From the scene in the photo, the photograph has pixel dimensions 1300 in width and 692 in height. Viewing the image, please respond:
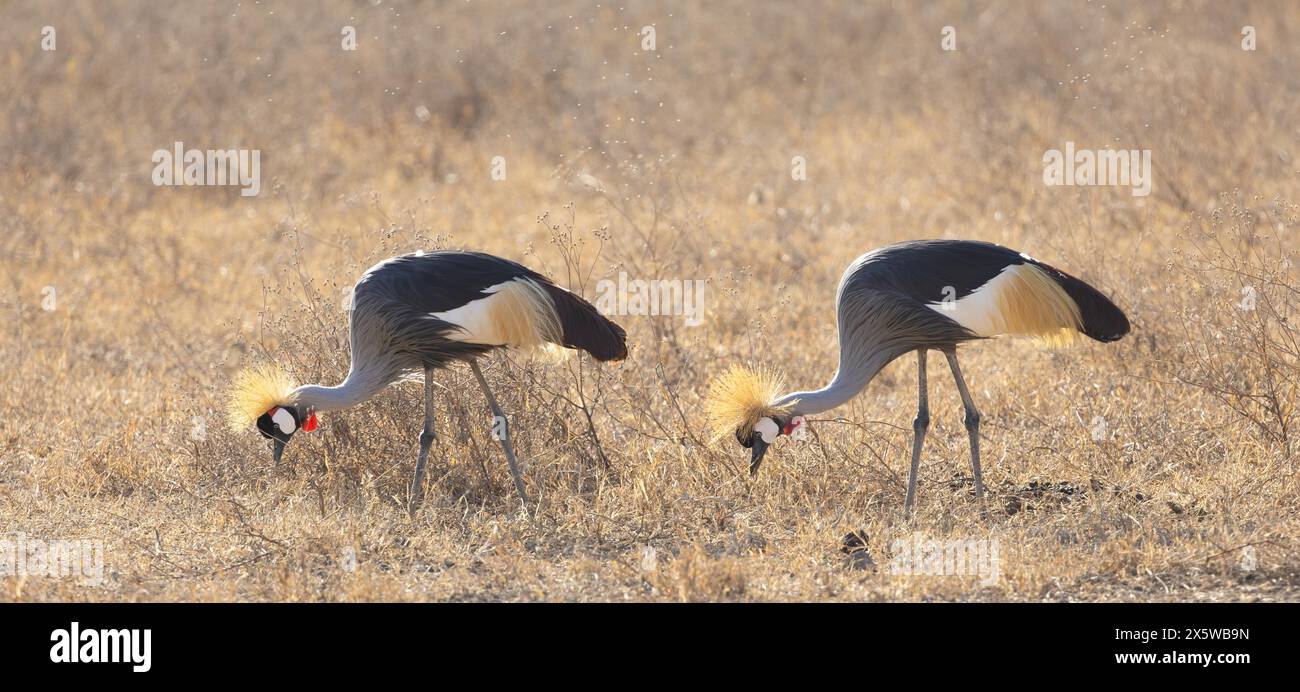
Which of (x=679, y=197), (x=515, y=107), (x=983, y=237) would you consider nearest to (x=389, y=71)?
(x=515, y=107)

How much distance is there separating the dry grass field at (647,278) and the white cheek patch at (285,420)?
1.26 feet

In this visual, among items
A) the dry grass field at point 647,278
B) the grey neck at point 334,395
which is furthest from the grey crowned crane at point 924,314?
the grey neck at point 334,395

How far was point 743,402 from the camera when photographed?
576cm

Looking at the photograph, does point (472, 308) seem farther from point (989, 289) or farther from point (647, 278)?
point (647, 278)

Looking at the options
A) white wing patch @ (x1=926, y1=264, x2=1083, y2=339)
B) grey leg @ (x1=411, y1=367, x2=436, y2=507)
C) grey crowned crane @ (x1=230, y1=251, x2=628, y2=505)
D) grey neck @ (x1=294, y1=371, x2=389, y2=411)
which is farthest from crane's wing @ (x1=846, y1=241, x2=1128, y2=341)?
grey neck @ (x1=294, y1=371, x2=389, y2=411)

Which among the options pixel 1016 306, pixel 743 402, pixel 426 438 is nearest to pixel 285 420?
pixel 426 438

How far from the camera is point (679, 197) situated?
11.2 m

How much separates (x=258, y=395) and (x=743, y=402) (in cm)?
186

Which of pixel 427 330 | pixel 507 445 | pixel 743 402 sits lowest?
pixel 507 445

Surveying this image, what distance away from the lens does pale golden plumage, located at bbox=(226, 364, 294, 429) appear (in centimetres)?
586

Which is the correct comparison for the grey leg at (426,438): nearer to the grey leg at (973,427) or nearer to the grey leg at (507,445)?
the grey leg at (507,445)
